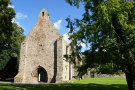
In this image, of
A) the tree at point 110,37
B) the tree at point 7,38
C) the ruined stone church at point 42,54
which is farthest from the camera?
the ruined stone church at point 42,54

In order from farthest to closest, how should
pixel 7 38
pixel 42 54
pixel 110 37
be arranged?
pixel 7 38 → pixel 42 54 → pixel 110 37

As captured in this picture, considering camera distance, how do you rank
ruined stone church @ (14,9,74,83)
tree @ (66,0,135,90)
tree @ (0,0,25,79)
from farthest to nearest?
ruined stone church @ (14,9,74,83) → tree @ (0,0,25,79) → tree @ (66,0,135,90)

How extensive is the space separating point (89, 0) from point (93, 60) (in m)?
3.73

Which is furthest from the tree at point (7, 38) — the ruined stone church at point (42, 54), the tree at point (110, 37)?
the tree at point (110, 37)

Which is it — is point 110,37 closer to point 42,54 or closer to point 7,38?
point 42,54

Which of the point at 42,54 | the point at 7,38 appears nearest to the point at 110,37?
the point at 42,54

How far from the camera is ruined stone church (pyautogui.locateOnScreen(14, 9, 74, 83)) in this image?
2136 cm

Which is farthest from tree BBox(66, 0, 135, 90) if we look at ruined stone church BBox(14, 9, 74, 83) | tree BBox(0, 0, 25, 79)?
tree BBox(0, 0, 25, 79)

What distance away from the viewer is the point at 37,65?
2242cm

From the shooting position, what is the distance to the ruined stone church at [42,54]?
21359 mm

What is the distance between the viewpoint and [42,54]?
22.5m

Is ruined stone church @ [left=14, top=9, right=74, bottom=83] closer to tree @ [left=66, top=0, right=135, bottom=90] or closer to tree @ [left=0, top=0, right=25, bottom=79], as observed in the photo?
tree @ [left=0, top=0, right=25, bottom=79]

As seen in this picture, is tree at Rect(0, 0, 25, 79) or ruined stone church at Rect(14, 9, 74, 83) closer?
tree at Rect(0, 0, 25, 79)

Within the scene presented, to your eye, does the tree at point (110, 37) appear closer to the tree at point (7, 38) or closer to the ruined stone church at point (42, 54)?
the ruined stone church at point (42, 54)
